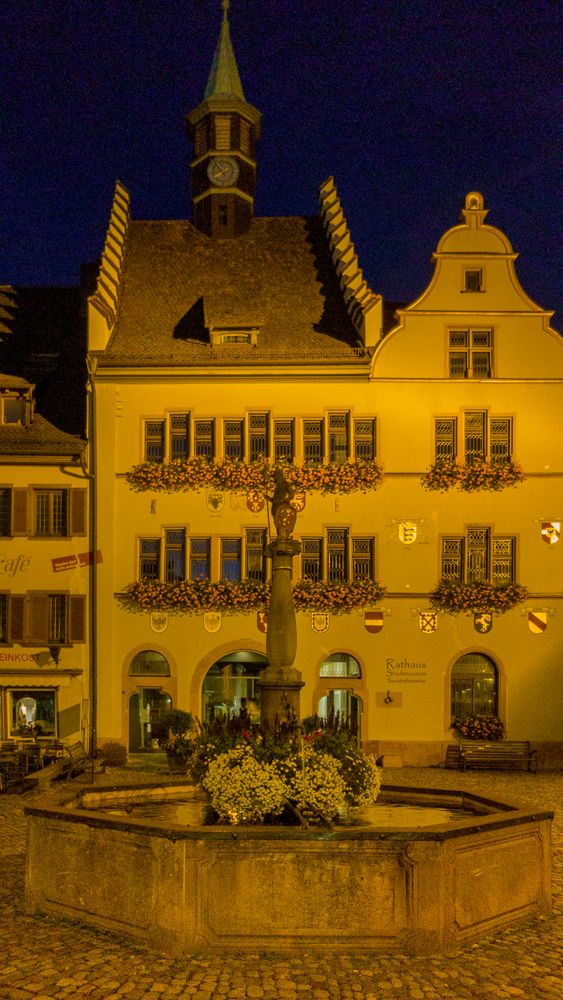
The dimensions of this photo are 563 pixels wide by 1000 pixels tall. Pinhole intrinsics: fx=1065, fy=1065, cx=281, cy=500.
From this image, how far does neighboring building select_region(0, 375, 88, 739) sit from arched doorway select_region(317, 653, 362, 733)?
6.16 meters

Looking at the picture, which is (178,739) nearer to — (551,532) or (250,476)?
(250,476)

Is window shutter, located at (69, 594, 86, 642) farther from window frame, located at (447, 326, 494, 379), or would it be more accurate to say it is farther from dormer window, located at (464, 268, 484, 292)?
dormer window, located at (464, 268, 484, 292)

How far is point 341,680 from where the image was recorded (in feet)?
90.8

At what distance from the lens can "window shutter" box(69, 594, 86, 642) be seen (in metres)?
27.6

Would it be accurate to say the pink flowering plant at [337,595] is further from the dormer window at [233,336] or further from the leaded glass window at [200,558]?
the dormer window at [233,336]

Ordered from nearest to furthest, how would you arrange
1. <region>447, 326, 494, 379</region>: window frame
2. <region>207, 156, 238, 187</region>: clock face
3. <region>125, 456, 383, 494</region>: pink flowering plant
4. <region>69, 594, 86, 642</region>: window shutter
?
<region>69, 594, 86, 642</region>: window shutter → <region>125, 456, 383, 494</region>: pink flowering plant → <region>447, 326, 494, 379</region>: window frame → <region>207, 156, 238, 187</region>: clock face

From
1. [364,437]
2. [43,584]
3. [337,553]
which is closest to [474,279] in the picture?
[364,437]

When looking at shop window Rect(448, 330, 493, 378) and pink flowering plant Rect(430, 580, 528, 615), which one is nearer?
pink flowering plant Rect(430, 580, 528, 615)

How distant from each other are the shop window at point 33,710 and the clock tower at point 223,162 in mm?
15351

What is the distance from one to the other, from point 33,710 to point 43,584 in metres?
3.26

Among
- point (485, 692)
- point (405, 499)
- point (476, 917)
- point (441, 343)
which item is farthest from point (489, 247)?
point (476, 917)

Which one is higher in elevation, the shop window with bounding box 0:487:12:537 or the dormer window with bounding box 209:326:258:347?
the dormer window with bounding box 209:326:258:347

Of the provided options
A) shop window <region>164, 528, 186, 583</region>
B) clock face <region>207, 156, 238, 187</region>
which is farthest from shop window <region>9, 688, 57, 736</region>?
clock face <region>207, 156, 238, 187</region>

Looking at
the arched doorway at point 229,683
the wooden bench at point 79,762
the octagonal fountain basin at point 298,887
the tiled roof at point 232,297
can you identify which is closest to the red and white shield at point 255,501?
the tiled roof at point 232,297
